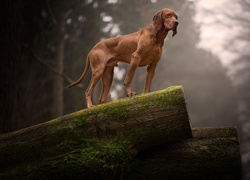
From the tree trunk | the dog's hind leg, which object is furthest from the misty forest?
the dog's hind leg

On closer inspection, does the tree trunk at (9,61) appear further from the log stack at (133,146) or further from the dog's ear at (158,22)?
the dog's ear at (158,22)

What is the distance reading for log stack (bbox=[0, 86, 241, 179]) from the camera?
13.1 feet

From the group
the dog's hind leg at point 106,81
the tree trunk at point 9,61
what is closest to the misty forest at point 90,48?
the tree trunk at point 9,61

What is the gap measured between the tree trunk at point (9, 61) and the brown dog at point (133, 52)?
2.37m

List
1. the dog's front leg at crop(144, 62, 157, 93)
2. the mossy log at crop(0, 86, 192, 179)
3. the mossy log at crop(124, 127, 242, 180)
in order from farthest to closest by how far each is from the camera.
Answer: the dog's front leg at crop(144, 62, 157, 93) → the mossy log at crop(124, 127, 242, 180) → the mossy log at crop(0, 86, 192, 179)

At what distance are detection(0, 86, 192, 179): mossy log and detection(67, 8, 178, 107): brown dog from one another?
2.32 ft

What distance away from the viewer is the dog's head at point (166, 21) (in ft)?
15.8

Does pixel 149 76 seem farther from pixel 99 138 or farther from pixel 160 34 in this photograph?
pixel 99 138

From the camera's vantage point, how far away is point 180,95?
13.2ft

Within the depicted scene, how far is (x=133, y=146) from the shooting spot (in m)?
4.03

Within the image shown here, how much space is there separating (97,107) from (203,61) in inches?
1059

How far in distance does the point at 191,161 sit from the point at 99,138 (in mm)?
1341

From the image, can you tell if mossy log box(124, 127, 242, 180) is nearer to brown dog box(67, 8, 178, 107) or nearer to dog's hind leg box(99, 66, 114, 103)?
brown dog box(67, 8, 178, 107)


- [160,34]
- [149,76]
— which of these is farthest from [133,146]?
[160,34]
